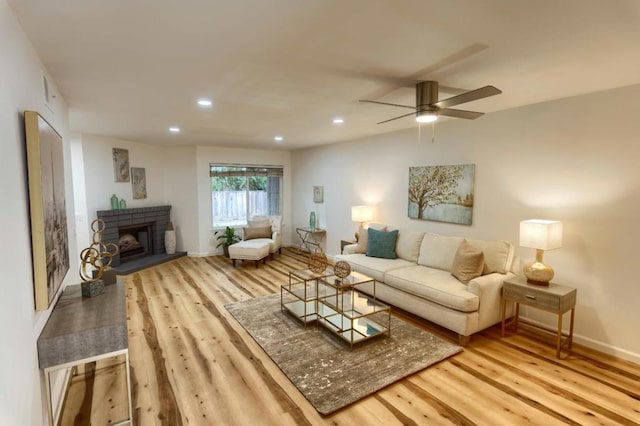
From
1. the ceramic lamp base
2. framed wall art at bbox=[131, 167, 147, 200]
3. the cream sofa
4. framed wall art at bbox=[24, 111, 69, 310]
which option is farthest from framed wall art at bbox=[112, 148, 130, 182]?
the ceramic lamp base

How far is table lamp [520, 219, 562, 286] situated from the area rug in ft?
3.44

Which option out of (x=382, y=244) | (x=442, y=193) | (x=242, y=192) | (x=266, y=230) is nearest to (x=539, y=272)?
(x=442, y=193)

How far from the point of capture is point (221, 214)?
7.08m

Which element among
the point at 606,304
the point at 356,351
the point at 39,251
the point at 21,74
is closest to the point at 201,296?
the point at 356,351

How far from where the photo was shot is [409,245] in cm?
448

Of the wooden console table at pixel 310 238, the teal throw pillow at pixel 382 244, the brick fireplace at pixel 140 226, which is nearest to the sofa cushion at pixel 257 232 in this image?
the wooden console table at pixel 310 238

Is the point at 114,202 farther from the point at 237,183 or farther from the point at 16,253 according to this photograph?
the point at 16,253

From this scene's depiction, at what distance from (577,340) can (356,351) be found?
7.42 ft

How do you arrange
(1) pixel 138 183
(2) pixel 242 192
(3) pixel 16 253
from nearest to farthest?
(3) pixel 16 253
(1) pixel 138 183
(2) pixel 242 192

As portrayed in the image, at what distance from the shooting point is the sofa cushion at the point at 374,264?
4059mm

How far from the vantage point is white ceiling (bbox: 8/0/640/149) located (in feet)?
5.09

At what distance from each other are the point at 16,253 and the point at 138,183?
531 centimetres

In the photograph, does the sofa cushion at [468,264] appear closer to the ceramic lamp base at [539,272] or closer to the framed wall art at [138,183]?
the ceramic lamp base at [539,272]

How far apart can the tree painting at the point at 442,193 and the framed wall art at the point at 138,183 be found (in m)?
5.20
